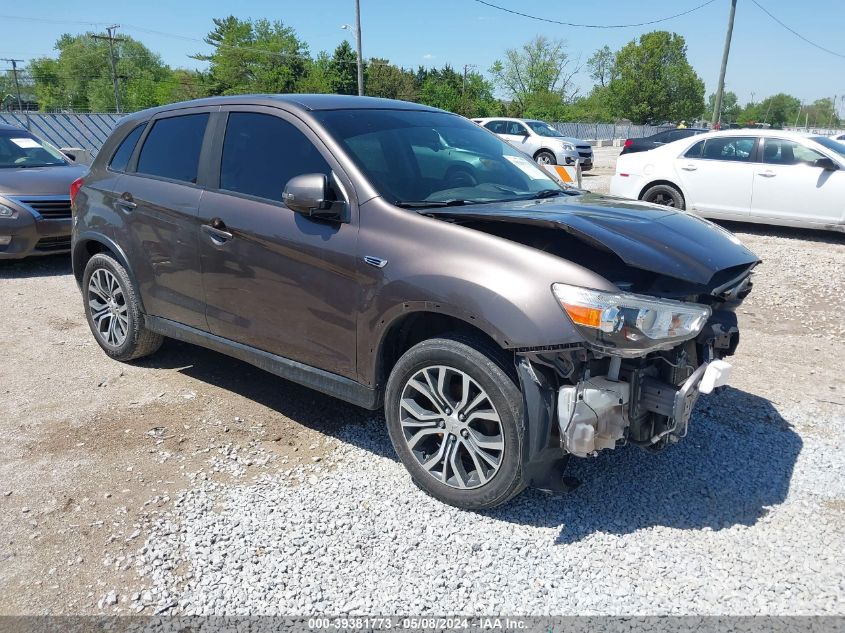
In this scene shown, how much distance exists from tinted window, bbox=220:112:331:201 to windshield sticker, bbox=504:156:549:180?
1326mm

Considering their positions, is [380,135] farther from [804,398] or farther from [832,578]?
[804,398]

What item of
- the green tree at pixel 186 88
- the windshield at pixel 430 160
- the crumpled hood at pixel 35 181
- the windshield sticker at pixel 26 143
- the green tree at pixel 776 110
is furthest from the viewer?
the green tree at pixel 776 110

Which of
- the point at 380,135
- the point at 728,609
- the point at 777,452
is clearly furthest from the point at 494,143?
the point at 728,609

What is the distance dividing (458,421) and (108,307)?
330cm

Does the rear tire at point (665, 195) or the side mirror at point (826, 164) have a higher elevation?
the side mirror at point (826, 164)

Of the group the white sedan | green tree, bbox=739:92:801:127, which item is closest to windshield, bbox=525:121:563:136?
the white sedan

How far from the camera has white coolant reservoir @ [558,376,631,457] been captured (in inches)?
111

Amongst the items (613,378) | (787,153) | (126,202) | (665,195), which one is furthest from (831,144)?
(126,202)

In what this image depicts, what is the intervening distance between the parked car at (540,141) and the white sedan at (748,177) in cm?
1064

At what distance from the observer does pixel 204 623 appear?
256 centimetres

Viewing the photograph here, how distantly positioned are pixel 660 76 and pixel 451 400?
277ft

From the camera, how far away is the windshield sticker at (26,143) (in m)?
9.17

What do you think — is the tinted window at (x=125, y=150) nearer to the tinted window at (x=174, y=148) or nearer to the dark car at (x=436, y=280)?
the tinted window at (x=174, y=148)

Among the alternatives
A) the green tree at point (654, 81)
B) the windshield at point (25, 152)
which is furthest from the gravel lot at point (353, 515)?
the green tree at point (654, 81)
